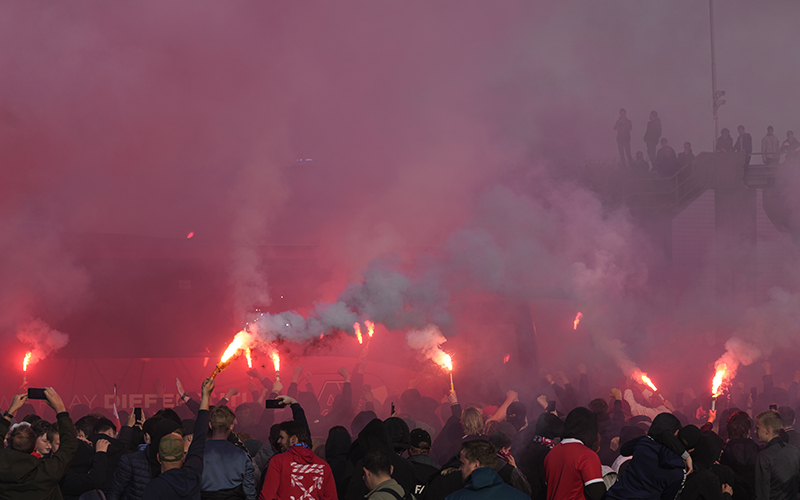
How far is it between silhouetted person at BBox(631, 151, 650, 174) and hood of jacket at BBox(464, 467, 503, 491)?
710 inches

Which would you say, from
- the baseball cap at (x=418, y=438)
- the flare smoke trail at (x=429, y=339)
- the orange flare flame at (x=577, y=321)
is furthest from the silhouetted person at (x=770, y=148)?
the baseball cap at (x=418, y=438)

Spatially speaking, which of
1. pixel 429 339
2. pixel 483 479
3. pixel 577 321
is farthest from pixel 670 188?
pixel 483 479

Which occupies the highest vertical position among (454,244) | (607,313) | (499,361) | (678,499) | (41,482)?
(454,244)

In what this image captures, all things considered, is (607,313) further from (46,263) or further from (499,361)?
(46,263)

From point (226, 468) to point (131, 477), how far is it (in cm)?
66

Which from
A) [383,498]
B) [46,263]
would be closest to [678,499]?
[383,498]

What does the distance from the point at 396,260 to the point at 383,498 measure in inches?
350

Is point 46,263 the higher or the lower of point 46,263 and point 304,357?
the higher

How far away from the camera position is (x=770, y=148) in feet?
64.6

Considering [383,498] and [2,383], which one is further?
[2,383]

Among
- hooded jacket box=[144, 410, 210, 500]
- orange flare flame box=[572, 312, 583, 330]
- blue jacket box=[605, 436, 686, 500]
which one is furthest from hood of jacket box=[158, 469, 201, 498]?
orange flare flame box=[572, 312, 583, 330]

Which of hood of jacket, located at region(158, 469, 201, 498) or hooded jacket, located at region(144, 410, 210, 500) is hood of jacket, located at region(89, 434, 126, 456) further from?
hood of jacket, located at region(158, 469, 201, 498)

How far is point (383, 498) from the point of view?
409 centimetres

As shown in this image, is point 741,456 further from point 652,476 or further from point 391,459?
point 391,459
